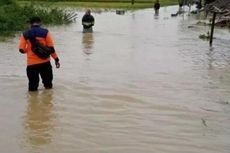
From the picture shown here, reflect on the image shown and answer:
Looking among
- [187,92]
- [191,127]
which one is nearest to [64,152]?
[191,127]

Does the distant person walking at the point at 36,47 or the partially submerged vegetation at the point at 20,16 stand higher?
the distant person walking at the point at 36,47

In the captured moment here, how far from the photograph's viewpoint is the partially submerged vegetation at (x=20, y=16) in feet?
89.5

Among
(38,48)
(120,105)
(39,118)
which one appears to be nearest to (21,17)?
(38,48)

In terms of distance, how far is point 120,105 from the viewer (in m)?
11.3

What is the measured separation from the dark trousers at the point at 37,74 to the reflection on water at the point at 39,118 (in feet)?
0.62

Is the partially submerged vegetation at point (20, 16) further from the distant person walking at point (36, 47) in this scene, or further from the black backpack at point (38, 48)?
the black backpack at point (38, 48)

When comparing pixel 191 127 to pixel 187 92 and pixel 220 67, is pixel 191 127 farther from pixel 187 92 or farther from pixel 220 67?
pixel 220 67

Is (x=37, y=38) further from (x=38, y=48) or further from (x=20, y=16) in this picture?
(x=20, y=16)

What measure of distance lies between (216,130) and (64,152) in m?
2.82

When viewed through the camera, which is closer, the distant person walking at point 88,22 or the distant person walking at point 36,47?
the distant person walking at point 36,47

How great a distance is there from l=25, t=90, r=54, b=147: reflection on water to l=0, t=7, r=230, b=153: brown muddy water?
0.05ft

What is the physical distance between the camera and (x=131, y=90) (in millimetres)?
12844

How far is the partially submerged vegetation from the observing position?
27283 millimetres

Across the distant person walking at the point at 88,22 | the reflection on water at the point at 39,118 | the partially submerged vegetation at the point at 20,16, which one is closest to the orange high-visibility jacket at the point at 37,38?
the reflection on water at the point at 39,118
